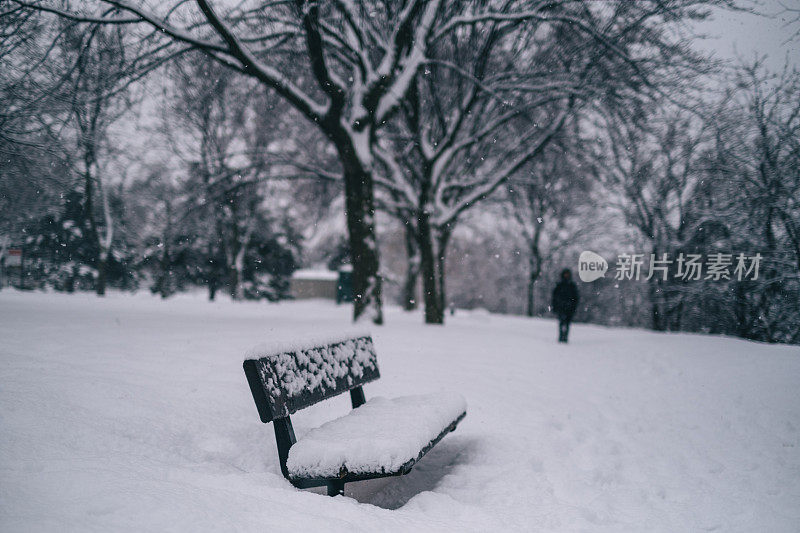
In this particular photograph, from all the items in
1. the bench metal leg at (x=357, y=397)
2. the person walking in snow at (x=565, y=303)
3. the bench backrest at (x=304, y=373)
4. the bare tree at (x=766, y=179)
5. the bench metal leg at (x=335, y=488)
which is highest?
the bare tree at (x=766, y=179)

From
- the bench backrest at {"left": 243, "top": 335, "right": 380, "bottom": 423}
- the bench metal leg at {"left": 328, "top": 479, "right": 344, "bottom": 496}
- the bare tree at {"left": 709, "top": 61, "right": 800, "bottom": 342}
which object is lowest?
the bench metal leg at {"left": 328, "top": 479, "right": 344, "bottom": 496}

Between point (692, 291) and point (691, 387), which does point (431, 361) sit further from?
point (692, 291)

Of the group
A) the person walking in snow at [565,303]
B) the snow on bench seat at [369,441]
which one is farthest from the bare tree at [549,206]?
the snow on bench seat at [369,441]

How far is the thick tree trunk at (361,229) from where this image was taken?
29.7 feet

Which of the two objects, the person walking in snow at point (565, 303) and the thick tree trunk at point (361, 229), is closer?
the thick tree trunk at point (361, 229)

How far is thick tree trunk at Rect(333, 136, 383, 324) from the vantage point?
9.05m

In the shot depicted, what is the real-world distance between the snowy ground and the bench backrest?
0.42m

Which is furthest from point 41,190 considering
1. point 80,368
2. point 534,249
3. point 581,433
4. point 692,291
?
point 534,249

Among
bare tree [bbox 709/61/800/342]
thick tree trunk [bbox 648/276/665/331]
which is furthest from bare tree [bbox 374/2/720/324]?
thick tree trunk [bbox 648/276/665/331]

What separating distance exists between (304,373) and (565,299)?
8.73 m

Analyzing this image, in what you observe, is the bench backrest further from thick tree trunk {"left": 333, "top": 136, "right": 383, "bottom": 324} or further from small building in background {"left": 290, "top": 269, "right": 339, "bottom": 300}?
small building in background {"left": 290, "top": 269, "right": 339, "bottom": 300}

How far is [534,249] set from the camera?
23.7 meters

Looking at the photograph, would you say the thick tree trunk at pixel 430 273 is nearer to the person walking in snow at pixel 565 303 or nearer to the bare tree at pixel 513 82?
the bare tree at pixel 513 82

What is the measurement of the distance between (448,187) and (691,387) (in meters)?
8.78
